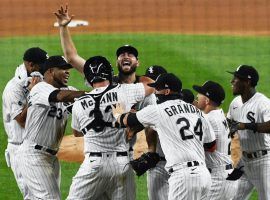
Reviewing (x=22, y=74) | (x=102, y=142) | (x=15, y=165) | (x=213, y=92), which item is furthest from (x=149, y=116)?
(x=15, y=165)

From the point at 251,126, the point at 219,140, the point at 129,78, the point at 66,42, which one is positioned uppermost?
the point at 66,42

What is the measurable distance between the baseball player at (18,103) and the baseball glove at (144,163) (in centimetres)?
153

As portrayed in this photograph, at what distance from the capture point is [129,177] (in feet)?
29.3

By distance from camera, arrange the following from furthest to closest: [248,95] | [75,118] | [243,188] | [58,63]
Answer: [243,188] → [248,95] → [58,63] → [75,118]

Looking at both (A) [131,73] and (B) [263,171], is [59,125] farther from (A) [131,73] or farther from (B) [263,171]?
(B) [263,171]

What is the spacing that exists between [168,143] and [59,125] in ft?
4.94

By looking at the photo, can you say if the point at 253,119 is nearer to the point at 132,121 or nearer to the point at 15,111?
the point at 132,121

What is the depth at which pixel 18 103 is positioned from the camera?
34.1 feet

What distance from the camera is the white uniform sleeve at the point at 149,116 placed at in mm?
8641

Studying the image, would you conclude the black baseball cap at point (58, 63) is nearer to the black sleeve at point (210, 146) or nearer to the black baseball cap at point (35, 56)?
the black baseball cap at point (35, 56)

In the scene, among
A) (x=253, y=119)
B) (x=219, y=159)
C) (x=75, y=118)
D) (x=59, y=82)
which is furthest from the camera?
(x=253, y=119)

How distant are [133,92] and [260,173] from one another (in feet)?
6.84

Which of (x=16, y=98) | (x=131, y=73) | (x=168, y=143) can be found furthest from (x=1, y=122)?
(x=168, y=143)

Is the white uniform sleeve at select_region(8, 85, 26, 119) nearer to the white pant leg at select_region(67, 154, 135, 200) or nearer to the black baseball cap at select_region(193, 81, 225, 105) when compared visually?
the white pant leg at select_region(67, 154, 135, 200)
